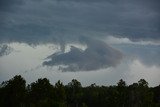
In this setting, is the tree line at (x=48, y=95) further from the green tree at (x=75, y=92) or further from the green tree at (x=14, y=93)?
the green tree at (x=75, y=92)

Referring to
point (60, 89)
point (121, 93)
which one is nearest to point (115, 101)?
point (121, 93)

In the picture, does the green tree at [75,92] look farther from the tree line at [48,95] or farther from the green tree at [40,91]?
the green tree at [40,91]

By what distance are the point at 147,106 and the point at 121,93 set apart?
11.1 meters

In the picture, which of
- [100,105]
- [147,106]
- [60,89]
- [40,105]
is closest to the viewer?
[40,105]

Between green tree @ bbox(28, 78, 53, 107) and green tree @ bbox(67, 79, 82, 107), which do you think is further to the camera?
green tree @ bbox(67, 79, 82, 107)

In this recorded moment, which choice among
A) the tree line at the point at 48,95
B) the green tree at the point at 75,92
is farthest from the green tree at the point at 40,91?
the green tree at the point at 75,92

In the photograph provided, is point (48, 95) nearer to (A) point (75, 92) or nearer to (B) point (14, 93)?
(B) point (14, 93)

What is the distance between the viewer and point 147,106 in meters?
165

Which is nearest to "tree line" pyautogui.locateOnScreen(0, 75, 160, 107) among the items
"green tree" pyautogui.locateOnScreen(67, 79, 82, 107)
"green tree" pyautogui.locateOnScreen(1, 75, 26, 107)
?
"green tree" pyautogui.locateOnScreen(1, 75, 26, 107)

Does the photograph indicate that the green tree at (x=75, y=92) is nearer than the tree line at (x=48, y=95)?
No

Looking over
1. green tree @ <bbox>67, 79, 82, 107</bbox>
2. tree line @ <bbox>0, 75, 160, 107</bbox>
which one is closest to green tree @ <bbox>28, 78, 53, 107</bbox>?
tree line @ <bbox>0, 75, 160, 107</bbox>

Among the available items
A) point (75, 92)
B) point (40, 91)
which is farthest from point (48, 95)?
point (75, 92)

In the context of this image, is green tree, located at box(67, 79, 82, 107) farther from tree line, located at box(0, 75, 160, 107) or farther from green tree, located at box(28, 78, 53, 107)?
green tree, located at box(28, 78, 53, 107)

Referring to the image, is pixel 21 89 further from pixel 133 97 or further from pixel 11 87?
pixel 133 97
